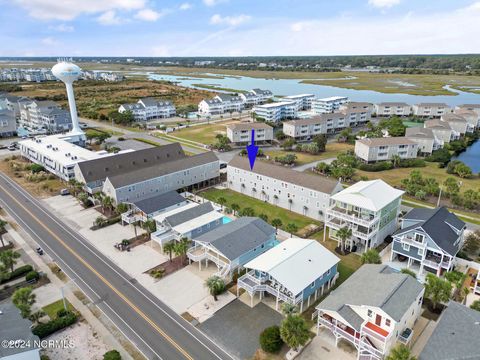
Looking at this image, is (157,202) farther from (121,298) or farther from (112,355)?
(112,355)

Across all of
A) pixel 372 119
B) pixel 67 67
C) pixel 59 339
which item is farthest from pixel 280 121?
pixel 59 339

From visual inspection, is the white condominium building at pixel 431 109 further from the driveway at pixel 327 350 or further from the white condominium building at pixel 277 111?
the driveway at pixel 327 350

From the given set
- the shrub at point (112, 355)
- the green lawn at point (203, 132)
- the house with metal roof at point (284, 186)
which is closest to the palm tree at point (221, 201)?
the house with metal roof at point (284, 186)

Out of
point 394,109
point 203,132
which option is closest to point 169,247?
point 203,132

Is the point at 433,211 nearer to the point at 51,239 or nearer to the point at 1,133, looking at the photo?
the point at 51,239

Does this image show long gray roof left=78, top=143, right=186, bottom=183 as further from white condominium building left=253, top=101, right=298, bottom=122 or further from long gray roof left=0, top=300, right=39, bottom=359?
white condominium building left=253, top=101, right=298, bottom=122

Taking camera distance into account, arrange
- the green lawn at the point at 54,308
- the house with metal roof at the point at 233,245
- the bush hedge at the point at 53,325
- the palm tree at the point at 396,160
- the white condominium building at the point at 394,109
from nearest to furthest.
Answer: the bush hedge at the point at 53,325, the green lawn at the point at 54,308, the house with metal roof at the point at 233,245, the palm tree at the point at 396,160, the white condominium building at the point at 394,109
